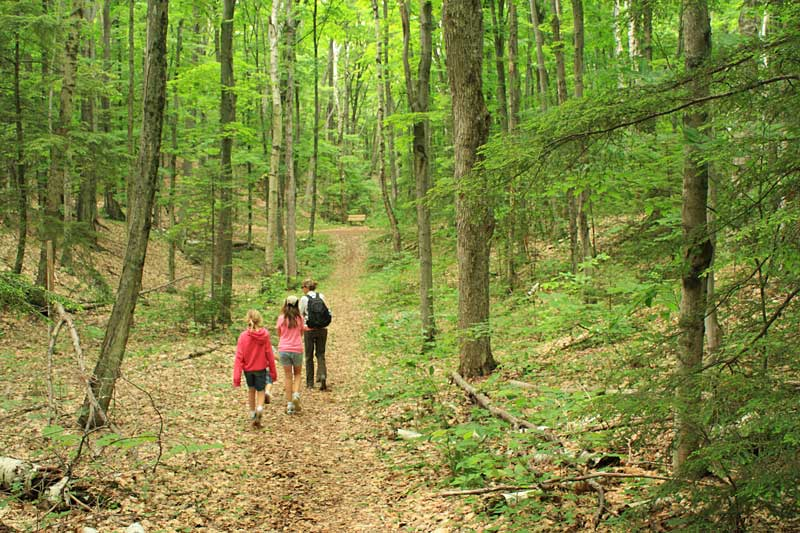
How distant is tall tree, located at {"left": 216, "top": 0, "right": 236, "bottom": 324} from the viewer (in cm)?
1338

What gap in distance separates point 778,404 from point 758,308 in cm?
65

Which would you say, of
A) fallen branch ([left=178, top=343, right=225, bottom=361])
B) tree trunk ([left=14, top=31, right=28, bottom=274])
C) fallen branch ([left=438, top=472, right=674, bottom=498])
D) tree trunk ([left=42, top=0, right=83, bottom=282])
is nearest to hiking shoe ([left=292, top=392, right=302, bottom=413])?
fallen branch ([left=178, top=343, right=225, bottom=361])

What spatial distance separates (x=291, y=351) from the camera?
8586 millimetres

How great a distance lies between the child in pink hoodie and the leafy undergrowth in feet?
5.83

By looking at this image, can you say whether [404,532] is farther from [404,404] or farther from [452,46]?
[452,46]

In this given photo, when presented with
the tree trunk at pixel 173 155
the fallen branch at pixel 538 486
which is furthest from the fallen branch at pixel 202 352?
the fallen branch at pixel 538 486

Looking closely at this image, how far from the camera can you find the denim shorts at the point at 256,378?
777cm

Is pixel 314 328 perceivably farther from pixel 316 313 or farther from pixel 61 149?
pixel 61 149

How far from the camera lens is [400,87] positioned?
24.9 metres

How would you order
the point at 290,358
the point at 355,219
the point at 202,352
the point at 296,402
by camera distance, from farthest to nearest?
1. the point at 355,219
2. the point at 202,352
3. the point at 290,358
4. the point at 296,402

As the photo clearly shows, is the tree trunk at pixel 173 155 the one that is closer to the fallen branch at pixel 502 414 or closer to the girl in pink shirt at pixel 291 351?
the girl in pink shirt at pixel 291 351

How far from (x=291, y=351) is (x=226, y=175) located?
252 inches

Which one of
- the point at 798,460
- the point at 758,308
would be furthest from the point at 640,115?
the point at 798,460

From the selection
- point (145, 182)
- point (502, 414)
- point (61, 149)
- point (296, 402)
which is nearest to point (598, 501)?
point (502, 414)
